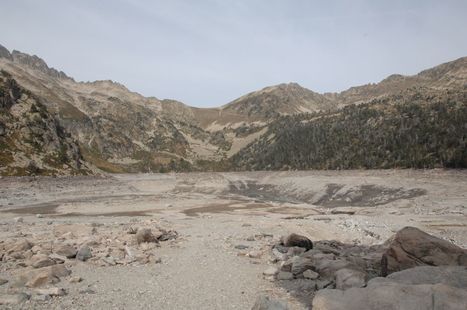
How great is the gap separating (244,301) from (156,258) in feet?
26.3

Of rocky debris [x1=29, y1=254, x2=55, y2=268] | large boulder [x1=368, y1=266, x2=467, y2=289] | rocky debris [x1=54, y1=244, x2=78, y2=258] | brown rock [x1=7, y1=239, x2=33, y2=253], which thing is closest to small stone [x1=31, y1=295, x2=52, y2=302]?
rocky debris [x1=29, y1=254, x2=55, y2=268]

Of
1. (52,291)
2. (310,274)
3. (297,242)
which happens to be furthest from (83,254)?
(297,242)

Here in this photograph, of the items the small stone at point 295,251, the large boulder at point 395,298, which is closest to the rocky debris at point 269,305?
the large boulder at point 395,298

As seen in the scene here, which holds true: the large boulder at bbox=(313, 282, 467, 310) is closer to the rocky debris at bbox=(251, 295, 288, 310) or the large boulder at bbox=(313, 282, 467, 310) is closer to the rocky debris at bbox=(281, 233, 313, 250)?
the rocky debris at bbox=(251, 295, 288, 310)

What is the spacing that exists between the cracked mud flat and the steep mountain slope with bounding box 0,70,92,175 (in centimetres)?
1847

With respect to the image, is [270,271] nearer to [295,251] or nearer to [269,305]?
[295,251]

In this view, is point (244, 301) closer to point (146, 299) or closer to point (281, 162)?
point (146, 299)

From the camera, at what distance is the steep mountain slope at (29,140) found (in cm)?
9775

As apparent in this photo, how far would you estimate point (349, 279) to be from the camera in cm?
1512

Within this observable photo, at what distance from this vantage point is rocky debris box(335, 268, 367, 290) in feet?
48.2

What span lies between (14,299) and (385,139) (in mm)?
132851

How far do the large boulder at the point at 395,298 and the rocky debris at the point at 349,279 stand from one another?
2518 millimetres

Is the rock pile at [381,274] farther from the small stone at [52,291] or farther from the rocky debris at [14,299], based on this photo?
the rocky debris at [14,299]

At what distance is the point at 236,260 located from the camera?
2223 cm
